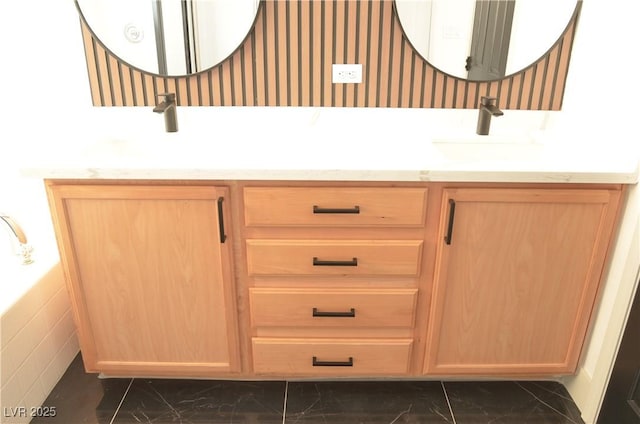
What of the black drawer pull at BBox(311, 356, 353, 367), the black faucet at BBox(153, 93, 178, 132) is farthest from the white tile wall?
the black drawer pull at BBox(311, 356, 353, 367)

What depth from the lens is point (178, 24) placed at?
176 cm

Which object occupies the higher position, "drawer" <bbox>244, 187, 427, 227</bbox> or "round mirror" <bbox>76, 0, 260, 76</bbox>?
"round mirror" <bbox>76, 0, 260, 76</bbox>

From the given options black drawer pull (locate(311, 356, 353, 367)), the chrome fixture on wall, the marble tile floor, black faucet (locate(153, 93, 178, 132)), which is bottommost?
the marble tile floor

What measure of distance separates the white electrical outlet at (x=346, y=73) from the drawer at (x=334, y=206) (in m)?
0.59

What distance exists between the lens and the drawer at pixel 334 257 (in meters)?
1.50

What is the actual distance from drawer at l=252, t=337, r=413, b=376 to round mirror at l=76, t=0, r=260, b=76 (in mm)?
1072

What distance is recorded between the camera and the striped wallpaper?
175cm

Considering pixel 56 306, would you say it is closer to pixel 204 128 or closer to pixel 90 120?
pixel 90 120

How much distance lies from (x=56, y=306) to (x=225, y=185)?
0.90 meters

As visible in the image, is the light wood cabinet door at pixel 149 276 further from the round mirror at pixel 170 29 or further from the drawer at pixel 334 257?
the round mirror at pixel 170 29

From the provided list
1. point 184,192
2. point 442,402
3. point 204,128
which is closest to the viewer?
point 184,192

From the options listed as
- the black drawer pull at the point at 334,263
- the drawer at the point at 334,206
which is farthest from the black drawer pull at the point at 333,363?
the drawer at the point at 334,206

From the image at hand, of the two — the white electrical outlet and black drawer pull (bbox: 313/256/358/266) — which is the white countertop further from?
black drawer pull (bbox: 313/256/358/266)

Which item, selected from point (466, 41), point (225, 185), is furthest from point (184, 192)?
point (466, 41)
